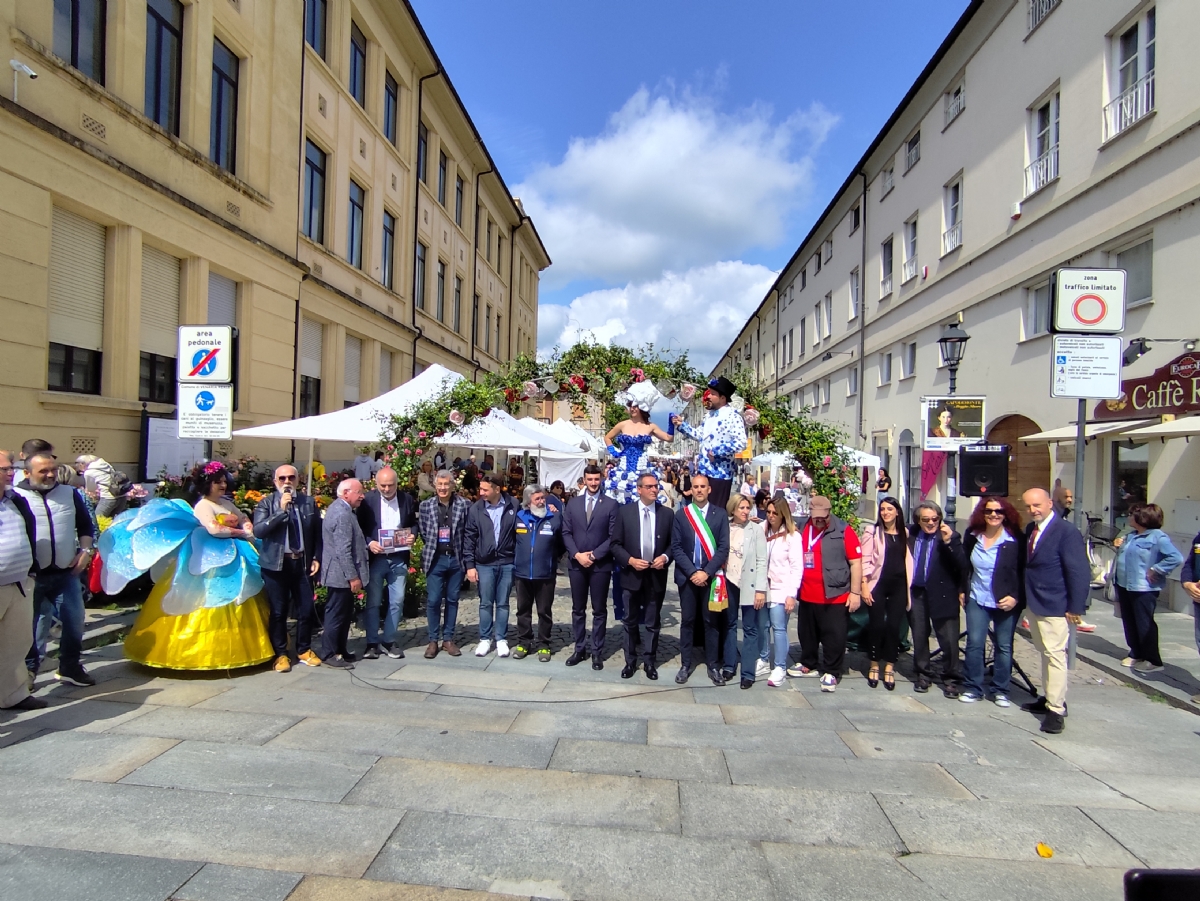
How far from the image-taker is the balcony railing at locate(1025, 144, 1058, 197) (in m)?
14.4

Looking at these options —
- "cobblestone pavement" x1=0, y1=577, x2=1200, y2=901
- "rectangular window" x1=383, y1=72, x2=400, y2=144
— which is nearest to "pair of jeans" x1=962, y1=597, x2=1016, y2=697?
"cobblestone pavement" x1=0, y1=577, x2=1200, y2=901

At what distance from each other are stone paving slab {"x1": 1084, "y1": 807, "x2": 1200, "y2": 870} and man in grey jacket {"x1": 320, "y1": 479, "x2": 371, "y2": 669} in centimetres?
570

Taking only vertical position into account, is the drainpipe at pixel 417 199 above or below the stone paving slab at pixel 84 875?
above

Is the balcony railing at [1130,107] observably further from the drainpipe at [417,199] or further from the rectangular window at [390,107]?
the drainpipe at [417,199]

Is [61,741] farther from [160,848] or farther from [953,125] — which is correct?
[953,125]

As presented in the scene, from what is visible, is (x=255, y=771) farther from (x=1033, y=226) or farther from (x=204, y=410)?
(x=1033, y=226)

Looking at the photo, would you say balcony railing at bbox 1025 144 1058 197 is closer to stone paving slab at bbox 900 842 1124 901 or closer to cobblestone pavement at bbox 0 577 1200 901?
cobblestone pavement at bbox 0 577 1200 901

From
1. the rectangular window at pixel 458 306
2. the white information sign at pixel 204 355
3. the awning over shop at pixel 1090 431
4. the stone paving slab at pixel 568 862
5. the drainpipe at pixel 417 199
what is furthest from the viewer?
the rectangular window at pixel 458 306

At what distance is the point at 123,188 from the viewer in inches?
420

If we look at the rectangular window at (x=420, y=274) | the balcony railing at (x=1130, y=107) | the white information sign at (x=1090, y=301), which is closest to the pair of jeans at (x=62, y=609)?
the white information sign at (x=1090, y=301)

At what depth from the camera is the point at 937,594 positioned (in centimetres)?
646

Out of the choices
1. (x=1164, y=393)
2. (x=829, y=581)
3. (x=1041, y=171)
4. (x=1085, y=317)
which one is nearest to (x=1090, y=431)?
(x=1164, y=393)

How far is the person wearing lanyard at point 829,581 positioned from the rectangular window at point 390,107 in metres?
19.4

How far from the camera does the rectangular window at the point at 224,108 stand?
1330 cm
